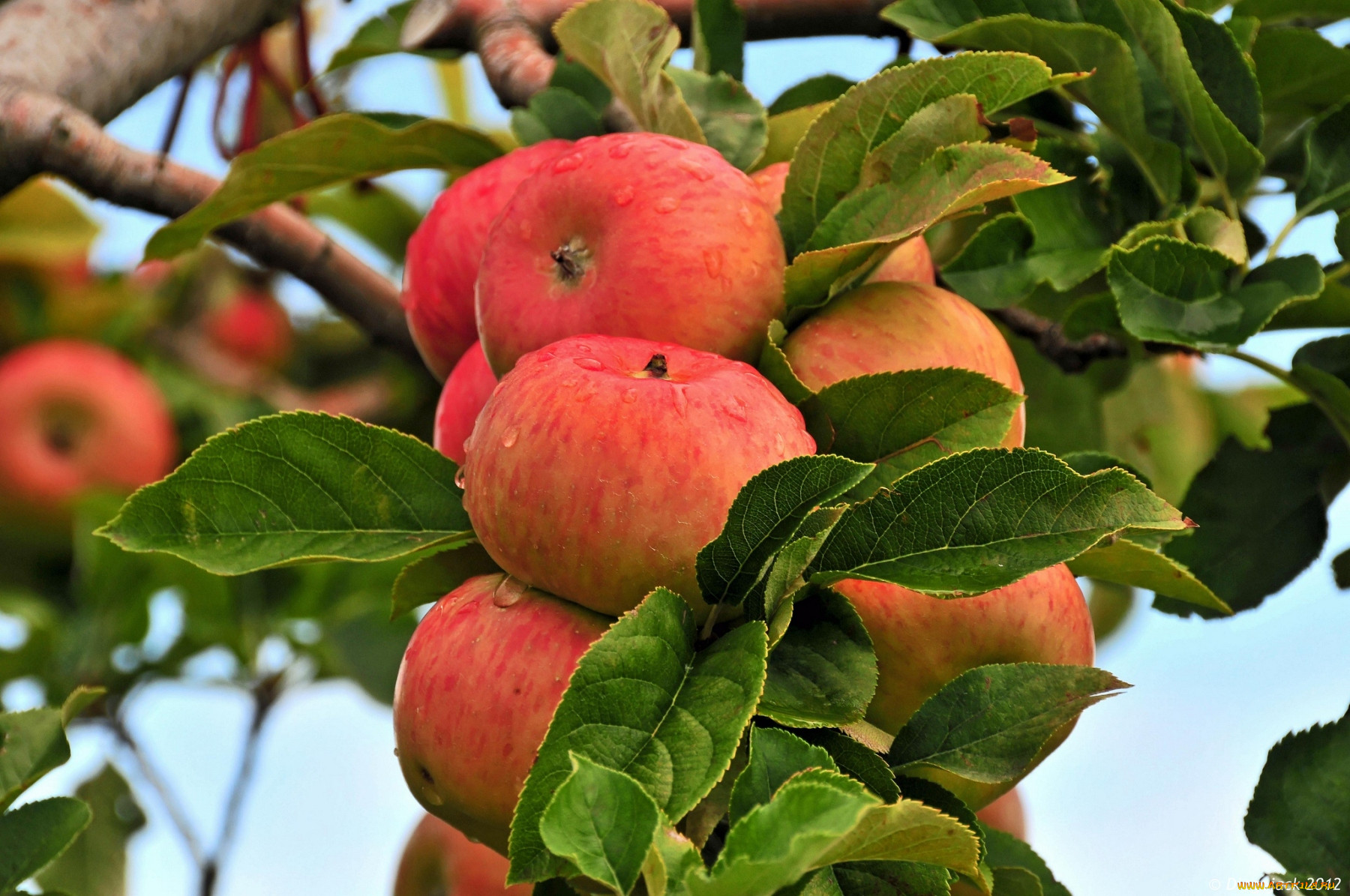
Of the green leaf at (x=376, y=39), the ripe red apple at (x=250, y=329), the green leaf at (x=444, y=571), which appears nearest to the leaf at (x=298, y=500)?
the green leaf at (x=444, y=571)

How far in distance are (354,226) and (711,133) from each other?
834 mm

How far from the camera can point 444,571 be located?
0.65 m

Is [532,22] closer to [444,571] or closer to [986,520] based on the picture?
[444,571]

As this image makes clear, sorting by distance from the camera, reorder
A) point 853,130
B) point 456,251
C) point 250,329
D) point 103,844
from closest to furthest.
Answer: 1. point 853,130
2. point 456,251
3. point 103,844
4. point 250,329

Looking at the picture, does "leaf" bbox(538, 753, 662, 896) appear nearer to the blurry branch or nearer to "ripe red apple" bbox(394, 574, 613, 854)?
"ripe red apple" bbox(394, 574, 613, 854)

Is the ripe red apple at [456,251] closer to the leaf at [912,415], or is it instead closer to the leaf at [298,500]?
the leaf at [298,500]

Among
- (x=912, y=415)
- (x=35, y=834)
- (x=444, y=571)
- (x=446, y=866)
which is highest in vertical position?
(x=912, y=415)

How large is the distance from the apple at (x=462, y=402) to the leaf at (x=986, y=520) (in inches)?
10.2

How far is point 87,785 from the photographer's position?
1.47 metres

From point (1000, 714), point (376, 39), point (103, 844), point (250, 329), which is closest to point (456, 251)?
point (1000, 714)

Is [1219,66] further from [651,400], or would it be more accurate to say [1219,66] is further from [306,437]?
[306,437]

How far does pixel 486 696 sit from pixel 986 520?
0.74 feet

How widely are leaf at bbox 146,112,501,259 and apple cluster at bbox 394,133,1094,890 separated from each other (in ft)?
0.64

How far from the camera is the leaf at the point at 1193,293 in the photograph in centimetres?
67
